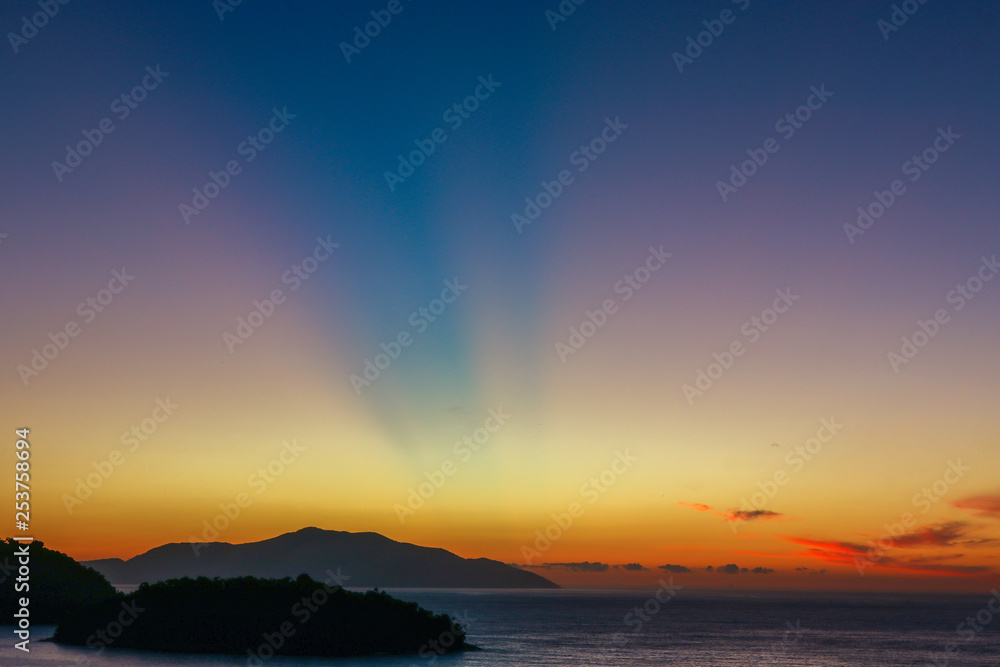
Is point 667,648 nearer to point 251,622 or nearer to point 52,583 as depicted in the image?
point 251,622

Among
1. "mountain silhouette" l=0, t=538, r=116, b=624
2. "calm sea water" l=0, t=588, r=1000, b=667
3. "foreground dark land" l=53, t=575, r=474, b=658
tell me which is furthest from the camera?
"mountain silhouette" l=0, t=538, r=116, b=624

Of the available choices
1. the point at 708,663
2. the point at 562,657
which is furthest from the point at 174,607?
the point at 708,663

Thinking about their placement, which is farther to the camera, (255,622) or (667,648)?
(667,648)

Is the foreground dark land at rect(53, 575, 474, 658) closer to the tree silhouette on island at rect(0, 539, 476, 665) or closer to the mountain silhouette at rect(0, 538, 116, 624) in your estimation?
the tree silhouette on island at rect(0, 539, 476, 665)

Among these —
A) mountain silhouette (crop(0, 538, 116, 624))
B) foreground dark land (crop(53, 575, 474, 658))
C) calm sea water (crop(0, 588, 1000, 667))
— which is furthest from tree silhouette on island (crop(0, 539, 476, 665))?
mountain silhouette (crop(0, 538, 116, 624))

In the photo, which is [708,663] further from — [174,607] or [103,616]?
[103,616]

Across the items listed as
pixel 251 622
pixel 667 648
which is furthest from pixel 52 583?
pixel 667 648

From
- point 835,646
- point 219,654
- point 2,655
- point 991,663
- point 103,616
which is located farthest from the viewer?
point 835,646

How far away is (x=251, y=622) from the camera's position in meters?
72.7

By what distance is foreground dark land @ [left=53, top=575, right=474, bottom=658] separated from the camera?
7244 centimetres

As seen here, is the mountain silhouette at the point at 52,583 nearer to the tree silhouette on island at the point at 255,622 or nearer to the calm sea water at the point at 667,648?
the calm sea water at the point at 667,648

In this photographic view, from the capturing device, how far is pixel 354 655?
73.8m

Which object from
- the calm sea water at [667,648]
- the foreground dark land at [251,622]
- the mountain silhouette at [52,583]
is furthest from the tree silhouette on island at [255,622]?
the mountain silhouette at [52,583]

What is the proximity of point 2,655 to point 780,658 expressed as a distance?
245 feet
